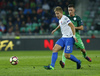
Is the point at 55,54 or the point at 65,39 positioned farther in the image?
the point at 65,39

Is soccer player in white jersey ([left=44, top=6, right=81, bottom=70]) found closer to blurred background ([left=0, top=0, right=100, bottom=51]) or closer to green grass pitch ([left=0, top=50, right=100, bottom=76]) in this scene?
green grass pitch ([left=0, top=50, right=100, bottom=76])

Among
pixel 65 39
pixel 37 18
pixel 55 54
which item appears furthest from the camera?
pixel 37 18

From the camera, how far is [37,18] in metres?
25.0

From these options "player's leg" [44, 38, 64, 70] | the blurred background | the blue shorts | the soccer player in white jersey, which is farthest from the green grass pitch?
the blurred background

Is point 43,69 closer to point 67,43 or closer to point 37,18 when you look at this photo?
point 67,43

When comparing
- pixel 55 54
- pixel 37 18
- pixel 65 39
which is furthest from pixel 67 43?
pixel 37 18

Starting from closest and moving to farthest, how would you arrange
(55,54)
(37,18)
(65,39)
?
(55,54), (65,39), (37,18)

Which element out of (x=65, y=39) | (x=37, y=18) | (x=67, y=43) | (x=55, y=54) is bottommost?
(x=37, y=18)

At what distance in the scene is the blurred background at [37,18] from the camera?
22906 mm

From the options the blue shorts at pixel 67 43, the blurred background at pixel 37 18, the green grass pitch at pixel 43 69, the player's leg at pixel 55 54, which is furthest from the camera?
the blurred background at pixel 37 18

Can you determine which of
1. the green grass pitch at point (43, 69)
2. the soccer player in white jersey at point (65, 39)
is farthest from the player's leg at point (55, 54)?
the green grass pitch at point (43, 69)

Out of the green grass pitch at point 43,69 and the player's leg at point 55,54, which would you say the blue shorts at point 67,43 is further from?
the green grass pitch at point 43,69

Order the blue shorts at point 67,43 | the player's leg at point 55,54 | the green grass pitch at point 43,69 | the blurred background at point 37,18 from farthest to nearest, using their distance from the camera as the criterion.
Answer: the blurred background at point 37,18, the blue shorts at point 67,43, the player's leg at point 55,54, the green grass pitch at point 43,69

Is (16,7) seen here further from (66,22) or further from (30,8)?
(66,22)
